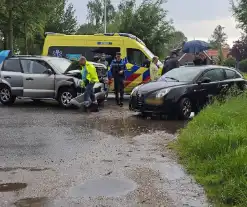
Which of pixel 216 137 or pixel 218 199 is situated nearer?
pixel 218 199

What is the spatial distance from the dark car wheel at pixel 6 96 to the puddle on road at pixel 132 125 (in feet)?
14.7

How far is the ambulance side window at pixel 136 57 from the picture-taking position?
16.9m

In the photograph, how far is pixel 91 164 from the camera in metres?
7.11

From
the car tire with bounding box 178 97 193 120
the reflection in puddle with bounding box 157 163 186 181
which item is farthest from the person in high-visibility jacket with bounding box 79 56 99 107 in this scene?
the reflection in puddle with bounding box 157 163 186 181

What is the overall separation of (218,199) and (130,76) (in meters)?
11.8

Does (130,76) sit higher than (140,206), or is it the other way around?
(130,76)

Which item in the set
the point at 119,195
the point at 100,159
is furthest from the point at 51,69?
the point at 119,195

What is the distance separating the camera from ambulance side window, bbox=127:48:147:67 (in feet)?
55.4

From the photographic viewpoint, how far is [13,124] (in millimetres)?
11234

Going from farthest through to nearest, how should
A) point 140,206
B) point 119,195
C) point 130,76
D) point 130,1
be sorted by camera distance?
point 130,1 → point 130,76 → point 119,195 → point 140,206

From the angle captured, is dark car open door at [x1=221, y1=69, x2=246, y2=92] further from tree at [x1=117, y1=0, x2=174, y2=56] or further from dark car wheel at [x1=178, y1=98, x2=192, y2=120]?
tree at [x1=117, y1=0, x2=174, y2=56]

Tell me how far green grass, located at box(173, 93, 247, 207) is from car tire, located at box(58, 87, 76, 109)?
19.0 ft

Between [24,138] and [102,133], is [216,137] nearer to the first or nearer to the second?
[102,133]

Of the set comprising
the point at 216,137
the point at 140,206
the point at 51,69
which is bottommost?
the point at 140,206
